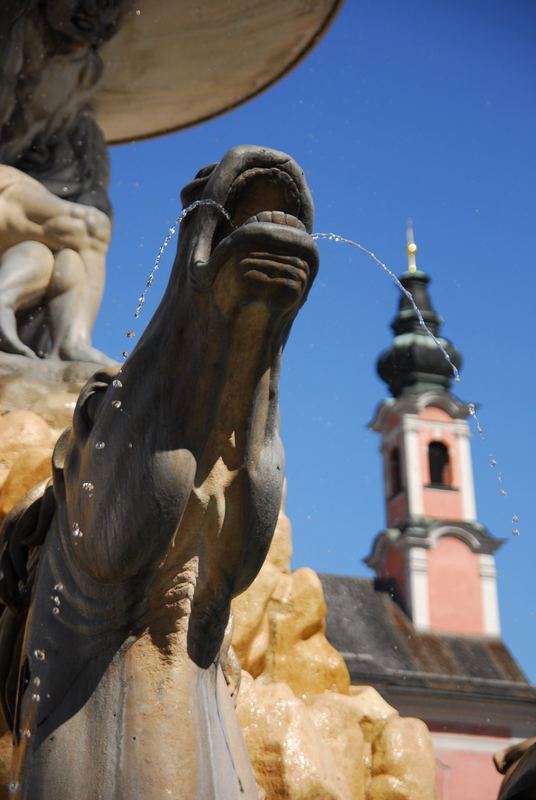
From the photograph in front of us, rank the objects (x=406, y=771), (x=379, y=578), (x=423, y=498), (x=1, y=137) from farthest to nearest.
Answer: (x=423, y=498) → (x=379, y=578) → (x=1, y=137) → (x=406, y=771)

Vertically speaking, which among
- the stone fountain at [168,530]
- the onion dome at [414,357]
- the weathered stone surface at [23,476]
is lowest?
the stone fountain at [168,530]

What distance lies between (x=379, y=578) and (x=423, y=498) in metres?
4.67

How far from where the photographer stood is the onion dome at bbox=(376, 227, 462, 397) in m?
47.8

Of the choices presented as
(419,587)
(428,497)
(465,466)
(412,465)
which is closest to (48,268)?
(419,587)

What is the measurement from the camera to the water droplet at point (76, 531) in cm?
207

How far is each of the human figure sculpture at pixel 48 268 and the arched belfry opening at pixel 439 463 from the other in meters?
42.6

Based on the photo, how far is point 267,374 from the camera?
6.74 ft

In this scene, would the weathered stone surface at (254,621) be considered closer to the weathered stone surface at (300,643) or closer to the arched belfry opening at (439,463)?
the weathered stone surface at (300,643)

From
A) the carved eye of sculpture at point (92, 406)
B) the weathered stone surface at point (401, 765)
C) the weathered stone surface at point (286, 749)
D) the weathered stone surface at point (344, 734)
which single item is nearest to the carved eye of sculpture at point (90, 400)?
the carved eye of sculpture at point (92, 406)

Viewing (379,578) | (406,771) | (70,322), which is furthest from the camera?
(379,578)

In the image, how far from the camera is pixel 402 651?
3566 centimetres

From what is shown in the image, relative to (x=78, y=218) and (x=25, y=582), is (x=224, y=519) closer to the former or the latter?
(x=25, y=582)

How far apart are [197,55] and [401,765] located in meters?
4.37

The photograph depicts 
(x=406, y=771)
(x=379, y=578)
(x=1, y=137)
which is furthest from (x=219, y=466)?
(x=379, y=578)
